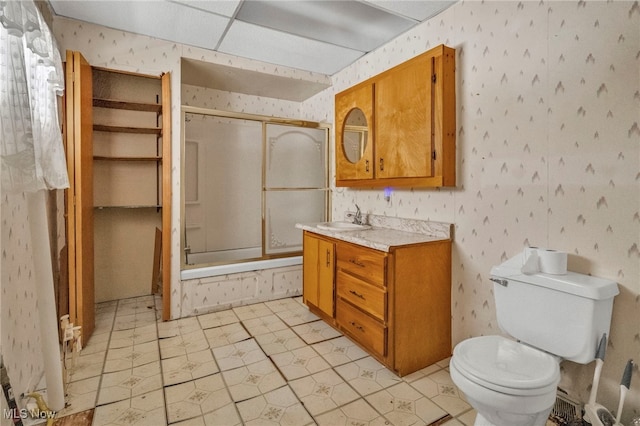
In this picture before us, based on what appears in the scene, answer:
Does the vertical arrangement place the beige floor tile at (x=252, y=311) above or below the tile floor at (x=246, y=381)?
above

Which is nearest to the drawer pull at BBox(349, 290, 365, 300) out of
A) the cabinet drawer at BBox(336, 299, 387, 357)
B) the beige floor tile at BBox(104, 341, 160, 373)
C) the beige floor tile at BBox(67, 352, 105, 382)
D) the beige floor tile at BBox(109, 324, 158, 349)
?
the cabinet drawer at BBox(336, 299, 387, 357)

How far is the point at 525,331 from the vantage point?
1.57m

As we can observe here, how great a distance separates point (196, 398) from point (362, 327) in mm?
1096

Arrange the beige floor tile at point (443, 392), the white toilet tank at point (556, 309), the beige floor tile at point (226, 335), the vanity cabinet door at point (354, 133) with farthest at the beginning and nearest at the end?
the vanity cabinet door at point (354, 133) < the beige floor tile at point (226, 335) < the beige floor tile at point (443, 392) < the white toilet tank at point (556, 309)

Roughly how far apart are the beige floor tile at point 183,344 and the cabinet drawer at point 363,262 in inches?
47.0

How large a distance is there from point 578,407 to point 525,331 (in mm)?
465

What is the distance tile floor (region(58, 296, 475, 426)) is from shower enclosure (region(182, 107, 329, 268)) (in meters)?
0.95

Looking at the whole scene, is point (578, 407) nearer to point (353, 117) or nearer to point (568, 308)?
point (568, 308)

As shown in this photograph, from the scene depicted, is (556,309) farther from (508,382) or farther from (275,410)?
(275,410)

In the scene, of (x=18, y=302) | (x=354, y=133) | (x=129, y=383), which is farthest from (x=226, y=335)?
(x=354, y=133)

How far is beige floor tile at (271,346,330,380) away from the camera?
2037mm

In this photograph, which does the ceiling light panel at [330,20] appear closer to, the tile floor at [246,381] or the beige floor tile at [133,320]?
the tile floor at [246,381]

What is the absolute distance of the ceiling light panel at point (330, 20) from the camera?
2.23 m

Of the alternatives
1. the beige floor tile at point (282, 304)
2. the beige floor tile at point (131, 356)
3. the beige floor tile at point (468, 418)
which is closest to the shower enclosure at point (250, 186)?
the beige floor tile at point (282, 304)
